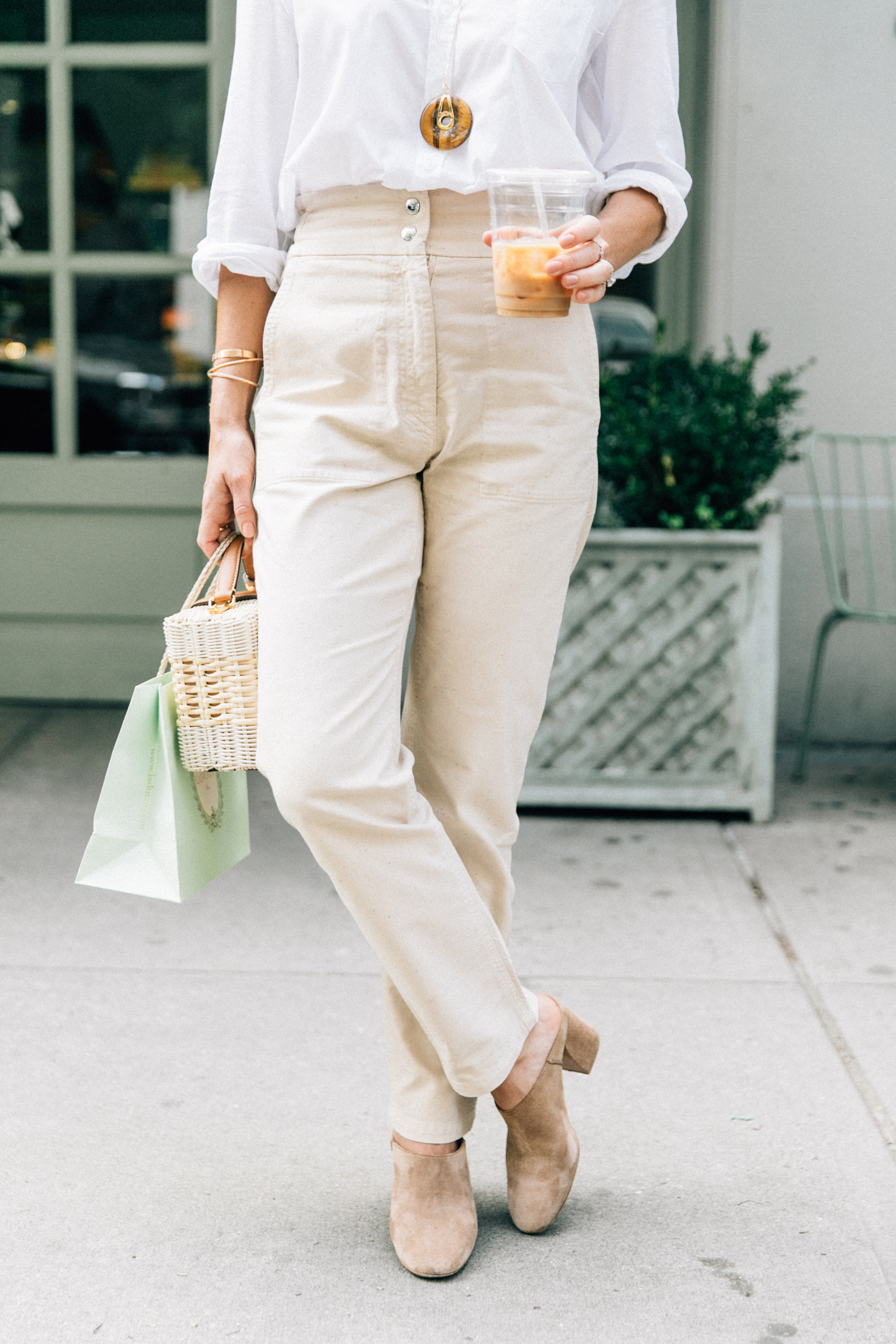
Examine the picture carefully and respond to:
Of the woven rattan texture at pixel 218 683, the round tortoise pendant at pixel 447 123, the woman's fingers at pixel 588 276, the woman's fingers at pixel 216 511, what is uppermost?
the round tortoise pendant at pixel 447 123

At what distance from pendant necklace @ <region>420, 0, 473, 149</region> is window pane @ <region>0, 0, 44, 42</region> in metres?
3.39

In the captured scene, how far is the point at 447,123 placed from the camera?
71.8 inches

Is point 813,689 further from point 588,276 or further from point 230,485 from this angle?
point 588,276

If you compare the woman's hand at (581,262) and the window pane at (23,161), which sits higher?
the window pane at (23,161)

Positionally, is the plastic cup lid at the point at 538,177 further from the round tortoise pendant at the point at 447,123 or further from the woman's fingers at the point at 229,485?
the woman's fingers at the point at 229,485

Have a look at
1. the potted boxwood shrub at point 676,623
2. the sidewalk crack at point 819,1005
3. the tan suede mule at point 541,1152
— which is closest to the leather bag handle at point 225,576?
the tan suede mule at point 541,1152

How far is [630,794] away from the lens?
4043mm

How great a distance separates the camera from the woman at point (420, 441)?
1.81m

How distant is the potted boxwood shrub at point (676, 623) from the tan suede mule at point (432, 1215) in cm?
204

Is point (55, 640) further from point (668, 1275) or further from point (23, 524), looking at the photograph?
point (668, 1275)

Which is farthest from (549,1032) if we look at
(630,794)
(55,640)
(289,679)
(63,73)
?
(63,73)

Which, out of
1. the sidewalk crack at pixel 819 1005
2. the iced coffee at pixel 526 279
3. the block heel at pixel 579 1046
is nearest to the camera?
the iced coffee at pixel 526 279

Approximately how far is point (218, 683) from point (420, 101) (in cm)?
78

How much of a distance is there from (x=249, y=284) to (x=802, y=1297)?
5.00 ft
